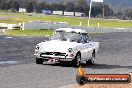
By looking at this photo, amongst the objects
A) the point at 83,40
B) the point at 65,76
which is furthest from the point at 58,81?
the point at 83,40

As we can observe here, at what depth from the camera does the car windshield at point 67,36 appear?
17391 millimetres

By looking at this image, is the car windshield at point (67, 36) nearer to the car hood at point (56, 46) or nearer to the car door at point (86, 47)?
the car door at point (86, 47)

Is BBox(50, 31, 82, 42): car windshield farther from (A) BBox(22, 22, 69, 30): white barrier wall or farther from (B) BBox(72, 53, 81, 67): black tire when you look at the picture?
(A) BBox(22, 22, 69, 30): white barrier wall

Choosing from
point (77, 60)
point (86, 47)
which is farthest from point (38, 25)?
point (77, 60)

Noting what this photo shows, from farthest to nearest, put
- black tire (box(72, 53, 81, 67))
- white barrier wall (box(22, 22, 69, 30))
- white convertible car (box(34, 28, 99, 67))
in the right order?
white barrier wall (box(22, 22, 69, 30))
black tire (box(72, 53, 81, 67))
white convertible car (box(34, 28, 99, 67))

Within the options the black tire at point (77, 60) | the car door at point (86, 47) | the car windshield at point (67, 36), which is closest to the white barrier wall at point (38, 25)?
the car door at point (86, 47)

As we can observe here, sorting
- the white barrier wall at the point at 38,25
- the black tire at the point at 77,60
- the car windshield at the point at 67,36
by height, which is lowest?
the white barrier wall at the point at 38,25

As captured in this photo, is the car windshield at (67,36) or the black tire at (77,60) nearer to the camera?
the black tire at (77,60)

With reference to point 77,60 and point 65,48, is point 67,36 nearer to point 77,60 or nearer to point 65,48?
point 65,48

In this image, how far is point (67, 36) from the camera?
57.6ft

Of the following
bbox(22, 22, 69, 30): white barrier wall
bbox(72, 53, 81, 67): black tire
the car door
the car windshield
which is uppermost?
the car windshield

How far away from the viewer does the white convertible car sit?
16.5m

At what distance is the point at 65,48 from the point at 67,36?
1130 mm

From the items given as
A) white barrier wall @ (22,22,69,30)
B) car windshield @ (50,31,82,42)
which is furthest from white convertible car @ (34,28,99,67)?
white barrier wall @ (22,22,69,30)
